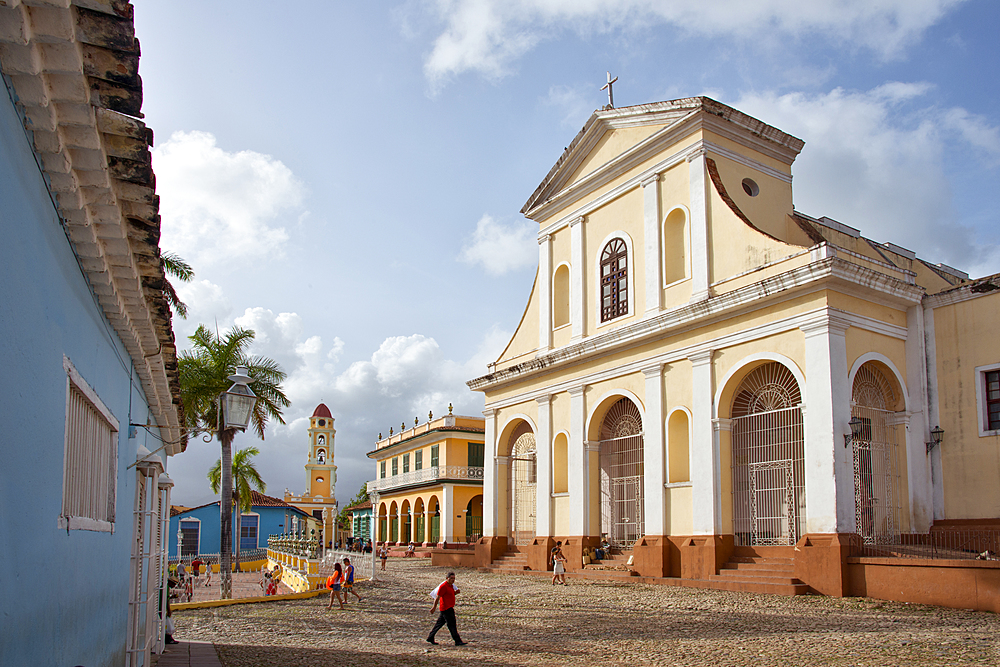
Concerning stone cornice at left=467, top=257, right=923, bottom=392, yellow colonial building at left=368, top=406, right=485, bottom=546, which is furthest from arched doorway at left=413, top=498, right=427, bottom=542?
stone cornice at left=467, top=257, right=923, bottom=392

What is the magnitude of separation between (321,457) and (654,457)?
47.9 metres

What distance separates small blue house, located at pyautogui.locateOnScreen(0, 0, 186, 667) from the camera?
380 cm

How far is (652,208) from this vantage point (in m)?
20.2

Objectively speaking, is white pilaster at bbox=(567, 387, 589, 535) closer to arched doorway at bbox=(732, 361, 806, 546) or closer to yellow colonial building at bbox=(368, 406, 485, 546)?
arched doorway at bbox=(732, 361, 806, 546)

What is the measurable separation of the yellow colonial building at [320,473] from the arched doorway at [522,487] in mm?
37930

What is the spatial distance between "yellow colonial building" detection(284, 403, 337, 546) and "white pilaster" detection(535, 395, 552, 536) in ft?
134

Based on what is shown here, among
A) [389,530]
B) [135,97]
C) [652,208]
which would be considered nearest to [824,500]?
[652,208]

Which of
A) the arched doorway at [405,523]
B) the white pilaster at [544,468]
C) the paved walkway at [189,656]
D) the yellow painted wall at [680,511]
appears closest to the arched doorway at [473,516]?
the arched doorway at [405,523]

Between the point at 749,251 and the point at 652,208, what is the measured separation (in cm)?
334

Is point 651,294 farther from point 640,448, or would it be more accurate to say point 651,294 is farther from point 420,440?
point 420,440

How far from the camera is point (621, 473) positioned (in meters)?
21.7

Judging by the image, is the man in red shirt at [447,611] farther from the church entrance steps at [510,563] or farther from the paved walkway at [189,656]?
the church entrance steps at [510,563]

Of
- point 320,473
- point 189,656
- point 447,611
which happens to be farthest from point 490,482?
point 320,473

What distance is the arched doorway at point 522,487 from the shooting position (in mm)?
24969
